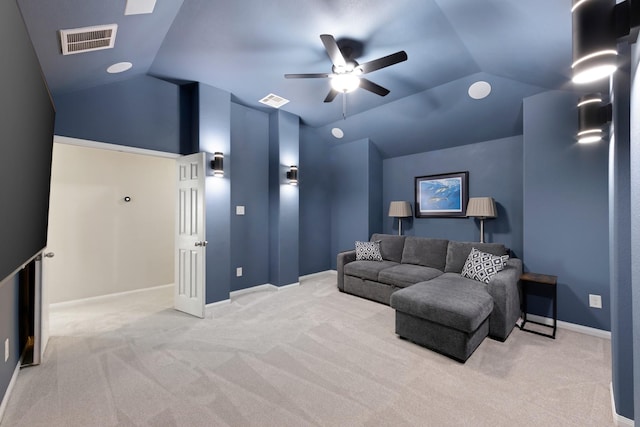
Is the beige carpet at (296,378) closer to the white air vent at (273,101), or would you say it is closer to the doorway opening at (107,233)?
the doorway opening at (107,233)

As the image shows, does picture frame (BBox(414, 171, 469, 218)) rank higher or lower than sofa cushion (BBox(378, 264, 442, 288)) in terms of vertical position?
higher

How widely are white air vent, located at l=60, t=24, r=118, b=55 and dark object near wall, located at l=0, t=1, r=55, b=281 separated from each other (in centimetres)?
64

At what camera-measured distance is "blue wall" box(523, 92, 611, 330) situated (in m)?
2.89

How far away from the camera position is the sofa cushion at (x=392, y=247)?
464 cm

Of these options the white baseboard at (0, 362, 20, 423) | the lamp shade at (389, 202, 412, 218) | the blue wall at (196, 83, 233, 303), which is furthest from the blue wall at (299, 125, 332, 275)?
the white baseboard at (0, 362, 20, 423)

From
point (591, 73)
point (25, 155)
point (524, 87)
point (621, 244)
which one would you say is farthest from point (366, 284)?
point (25, 155)

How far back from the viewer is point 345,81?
2.77m

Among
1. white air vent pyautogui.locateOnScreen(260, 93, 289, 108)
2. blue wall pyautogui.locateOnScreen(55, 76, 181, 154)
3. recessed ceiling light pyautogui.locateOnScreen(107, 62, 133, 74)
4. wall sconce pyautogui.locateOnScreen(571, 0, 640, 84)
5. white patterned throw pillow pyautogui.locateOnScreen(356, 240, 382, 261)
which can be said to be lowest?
white patterned throw pillow pyautogui.locateOnScreen(356, 240, 382, 261)

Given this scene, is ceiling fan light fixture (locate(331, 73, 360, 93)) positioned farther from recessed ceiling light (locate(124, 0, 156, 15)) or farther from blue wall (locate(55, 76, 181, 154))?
blue wall (locate(55, 76, 181, 154))

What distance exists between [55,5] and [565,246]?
491 centimetres

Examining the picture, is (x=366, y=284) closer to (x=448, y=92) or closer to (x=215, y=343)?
(x=215, y=343)

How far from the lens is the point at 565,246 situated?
309 centimetres

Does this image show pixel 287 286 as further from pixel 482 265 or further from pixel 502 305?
pixel 502 305

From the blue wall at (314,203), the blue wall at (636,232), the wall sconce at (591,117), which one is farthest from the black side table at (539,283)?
the blue wall at (314,203)
